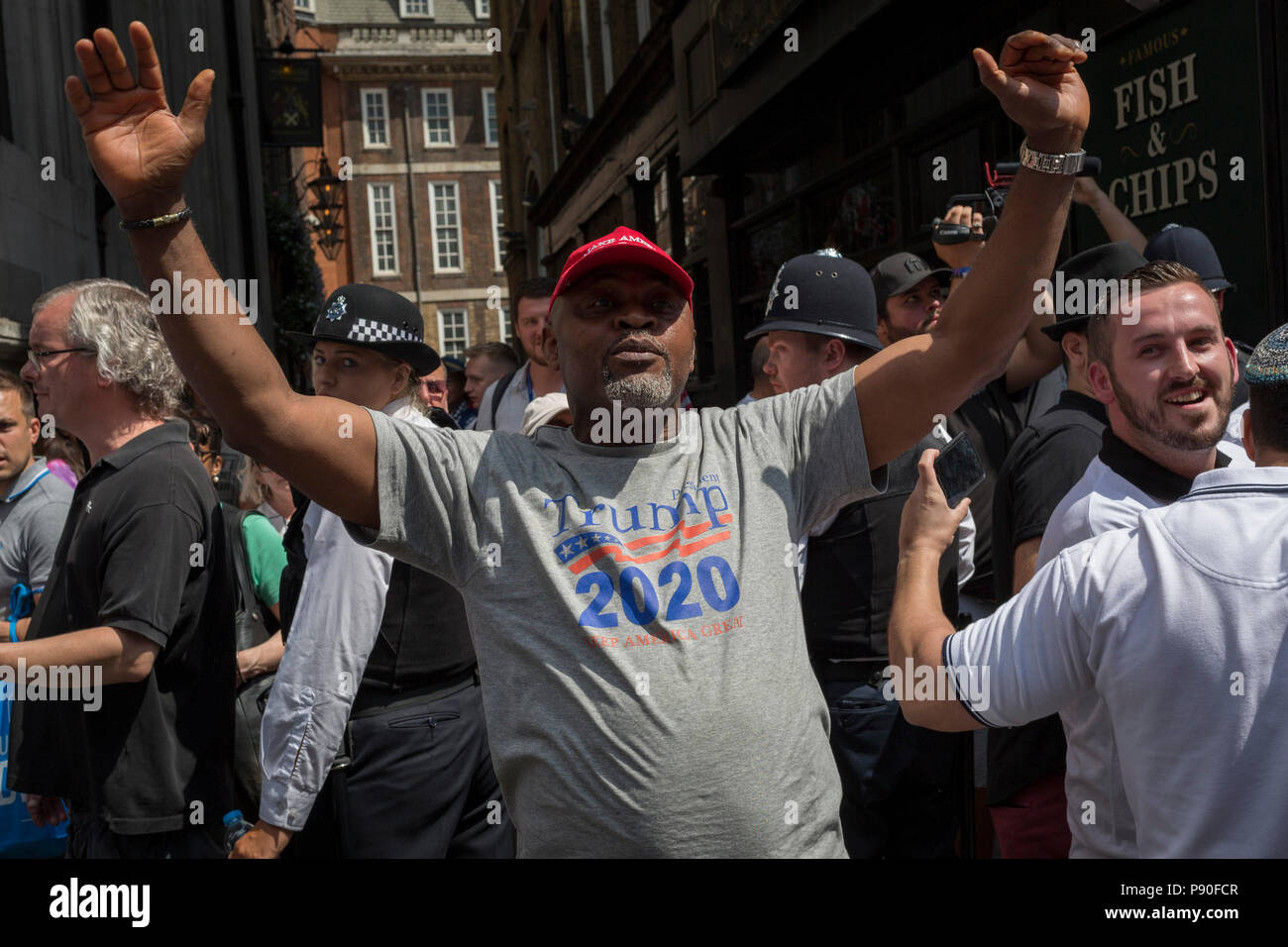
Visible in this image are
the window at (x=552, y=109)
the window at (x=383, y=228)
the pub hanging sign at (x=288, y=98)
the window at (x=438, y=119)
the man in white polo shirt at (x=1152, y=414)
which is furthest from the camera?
the window at (x=438, y=119)

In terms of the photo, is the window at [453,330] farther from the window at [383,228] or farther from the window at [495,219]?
the window at [495,219]

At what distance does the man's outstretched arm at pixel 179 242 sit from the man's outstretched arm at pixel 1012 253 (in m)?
1.10

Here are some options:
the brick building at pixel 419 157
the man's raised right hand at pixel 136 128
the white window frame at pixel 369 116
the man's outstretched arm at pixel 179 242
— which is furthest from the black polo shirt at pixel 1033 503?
the white window frame at pixel 369 116

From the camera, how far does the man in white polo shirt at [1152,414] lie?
245cm

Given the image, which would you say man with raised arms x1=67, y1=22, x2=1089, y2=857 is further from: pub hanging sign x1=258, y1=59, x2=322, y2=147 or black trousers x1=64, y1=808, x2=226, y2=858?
pub hanging sign x1=258, y1=59, x2=322, y2=147

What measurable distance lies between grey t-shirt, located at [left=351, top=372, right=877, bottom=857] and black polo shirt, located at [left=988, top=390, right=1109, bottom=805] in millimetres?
888

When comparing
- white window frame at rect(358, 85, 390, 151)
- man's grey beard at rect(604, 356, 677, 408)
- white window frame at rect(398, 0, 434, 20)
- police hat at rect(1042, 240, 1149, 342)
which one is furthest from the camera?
white window frame at rect(398, 0, 434, 20)

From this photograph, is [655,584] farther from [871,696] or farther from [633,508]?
[871,696]

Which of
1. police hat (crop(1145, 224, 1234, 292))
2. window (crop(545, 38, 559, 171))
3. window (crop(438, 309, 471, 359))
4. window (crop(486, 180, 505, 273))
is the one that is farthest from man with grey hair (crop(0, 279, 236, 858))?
window (crop(486, 180, 505, 273))

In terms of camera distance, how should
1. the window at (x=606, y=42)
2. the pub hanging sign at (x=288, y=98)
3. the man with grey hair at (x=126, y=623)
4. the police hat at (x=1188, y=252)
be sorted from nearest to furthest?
the man with grey hair at (x=126, y=623)
the police hat at (x=1188, y=252)
the pub hanging sign at (x=288, y=98)
the window at (x=606, y=42)

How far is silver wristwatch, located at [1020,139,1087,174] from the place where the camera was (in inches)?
76.7

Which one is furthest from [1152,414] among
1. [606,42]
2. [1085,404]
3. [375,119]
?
[375,119]

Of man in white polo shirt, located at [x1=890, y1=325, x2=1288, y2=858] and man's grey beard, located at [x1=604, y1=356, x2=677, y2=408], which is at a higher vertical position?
man's grey beard, located at [x1=604, y1=356, x2=677, y2=408]
